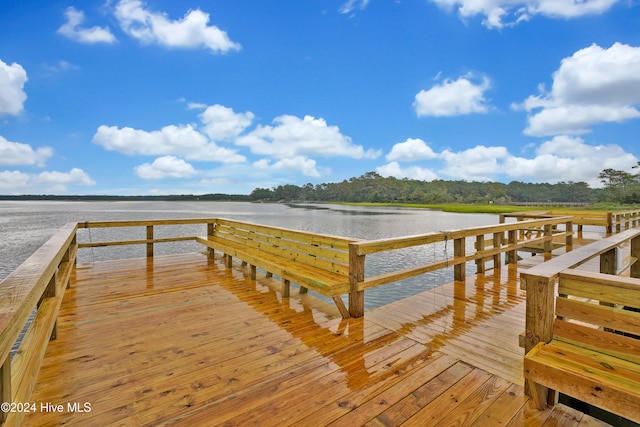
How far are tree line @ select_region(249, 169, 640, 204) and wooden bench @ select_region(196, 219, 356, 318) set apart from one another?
7599 cm

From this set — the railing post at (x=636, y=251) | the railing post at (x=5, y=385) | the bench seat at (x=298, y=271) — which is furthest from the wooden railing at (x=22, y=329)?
the railing post at (x=636, y=251)

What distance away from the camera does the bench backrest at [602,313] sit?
5.41ft

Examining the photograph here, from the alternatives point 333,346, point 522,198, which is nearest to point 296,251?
point 333,346

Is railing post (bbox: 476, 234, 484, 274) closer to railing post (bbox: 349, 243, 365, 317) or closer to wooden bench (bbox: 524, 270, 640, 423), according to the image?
railing post (bbox: 349, 243, 365, 317)

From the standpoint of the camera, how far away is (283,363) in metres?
2.43

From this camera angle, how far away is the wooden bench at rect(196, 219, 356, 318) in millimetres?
3367

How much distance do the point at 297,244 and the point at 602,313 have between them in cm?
335

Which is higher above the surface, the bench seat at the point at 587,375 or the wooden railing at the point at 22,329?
the wooden railing at the point at 22,329

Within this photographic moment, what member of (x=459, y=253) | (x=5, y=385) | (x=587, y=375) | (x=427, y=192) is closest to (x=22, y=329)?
(x=5, y=385)

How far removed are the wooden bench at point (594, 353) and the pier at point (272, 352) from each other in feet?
0.47

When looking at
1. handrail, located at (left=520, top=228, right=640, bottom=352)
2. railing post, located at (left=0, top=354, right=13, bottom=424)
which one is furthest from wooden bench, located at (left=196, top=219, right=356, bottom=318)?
railing post, located at (left=0, top=354, right=13, bottom=424)

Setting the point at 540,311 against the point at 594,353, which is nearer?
the point at 594,353

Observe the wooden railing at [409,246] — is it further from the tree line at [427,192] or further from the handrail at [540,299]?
the tree line at [427,192]

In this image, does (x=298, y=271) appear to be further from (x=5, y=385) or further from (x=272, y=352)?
(x=5, y=385)
